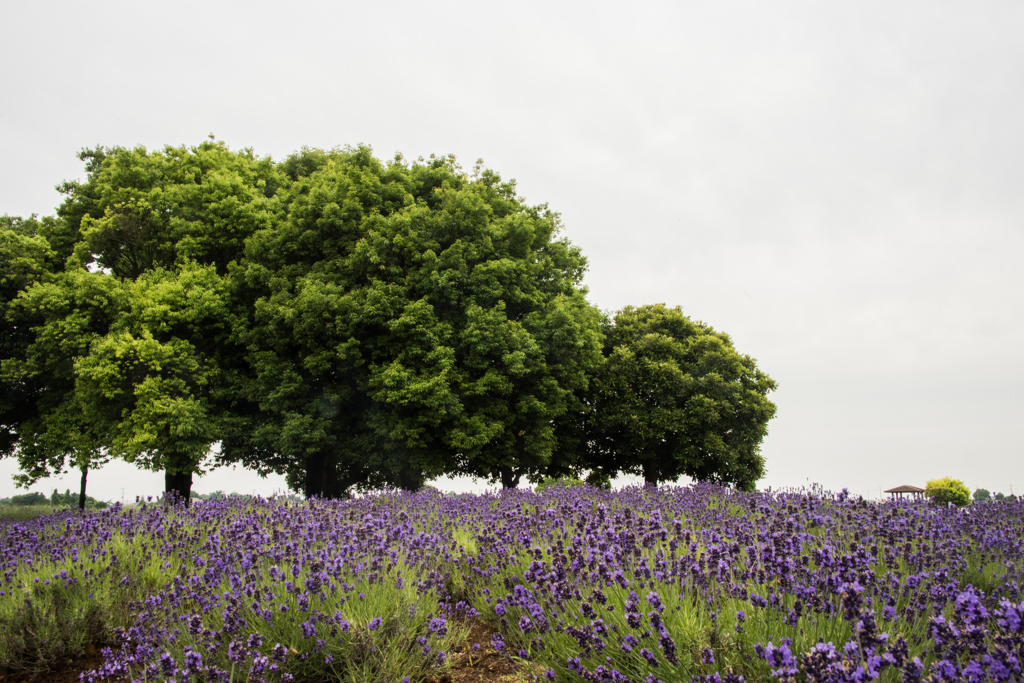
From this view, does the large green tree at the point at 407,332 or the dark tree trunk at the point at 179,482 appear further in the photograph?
the dark tree trunk at the point at 179,482

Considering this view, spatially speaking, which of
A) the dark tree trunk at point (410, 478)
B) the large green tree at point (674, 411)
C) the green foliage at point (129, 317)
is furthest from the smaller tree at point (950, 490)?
the green foliage at point (129, 317)

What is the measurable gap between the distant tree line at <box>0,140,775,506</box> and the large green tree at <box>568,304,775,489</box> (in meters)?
0.11

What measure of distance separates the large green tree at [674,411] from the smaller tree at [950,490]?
935 centimetres

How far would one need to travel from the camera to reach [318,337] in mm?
15867

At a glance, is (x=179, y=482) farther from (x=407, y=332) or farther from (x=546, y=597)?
(x=546, y=597)

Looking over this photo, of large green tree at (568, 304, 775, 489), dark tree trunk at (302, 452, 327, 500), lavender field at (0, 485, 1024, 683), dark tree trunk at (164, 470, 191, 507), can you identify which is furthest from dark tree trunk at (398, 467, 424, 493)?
lavender field at (0, 485, 1024, 683)

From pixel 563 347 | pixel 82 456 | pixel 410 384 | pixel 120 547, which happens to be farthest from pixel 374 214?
pixel 120 547

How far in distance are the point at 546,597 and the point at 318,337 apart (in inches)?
519

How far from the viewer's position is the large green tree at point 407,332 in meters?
14.9

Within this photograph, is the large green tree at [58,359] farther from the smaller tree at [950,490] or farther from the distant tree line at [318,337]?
the smaller tree at [950,490]

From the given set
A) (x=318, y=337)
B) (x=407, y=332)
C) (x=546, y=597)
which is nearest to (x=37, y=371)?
(x=318, y=337)

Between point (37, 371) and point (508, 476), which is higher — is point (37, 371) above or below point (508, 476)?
above

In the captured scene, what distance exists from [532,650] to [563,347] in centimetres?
1251

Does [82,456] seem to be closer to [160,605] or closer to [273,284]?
[273,284]
